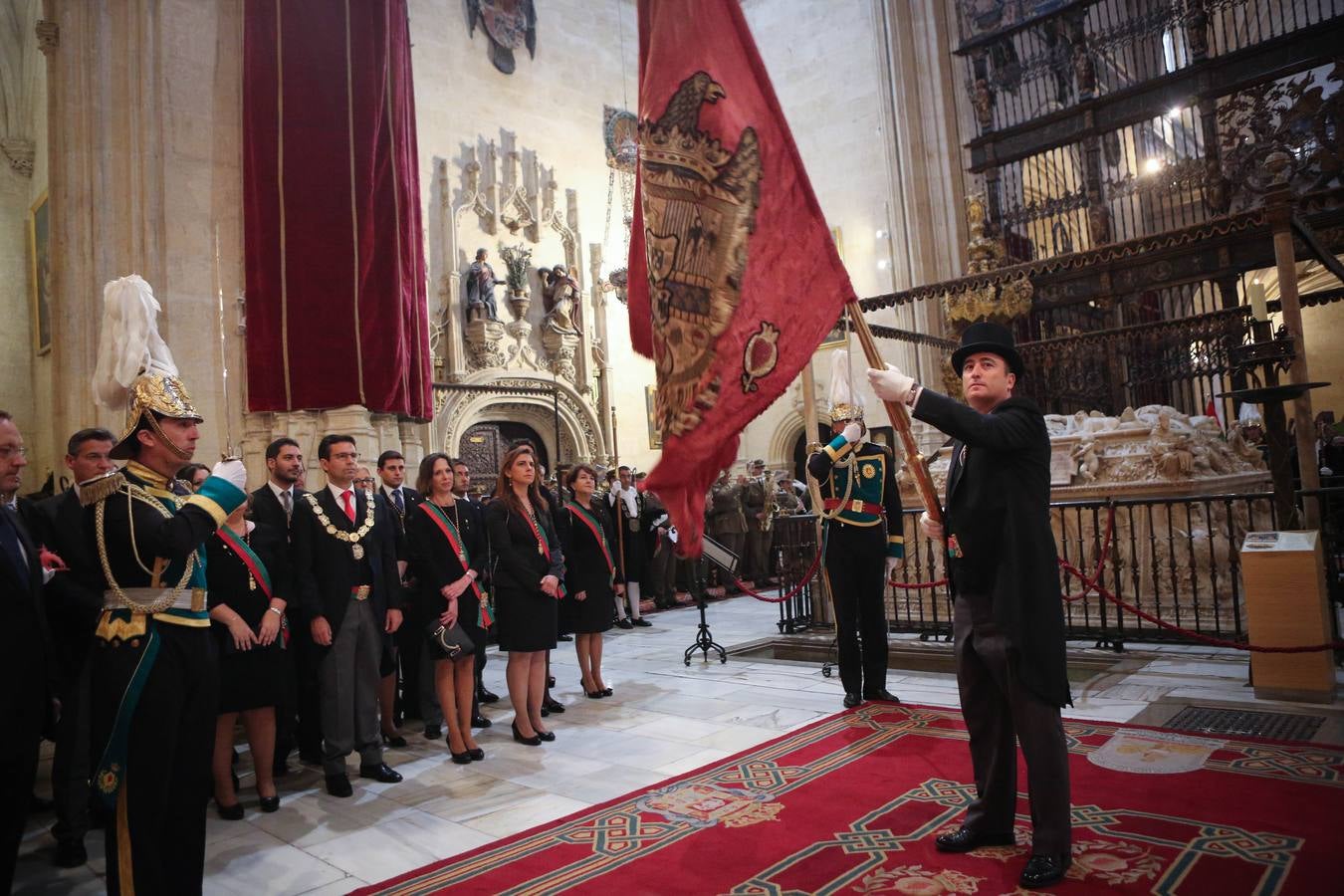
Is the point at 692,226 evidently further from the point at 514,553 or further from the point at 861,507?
the point at 861,507


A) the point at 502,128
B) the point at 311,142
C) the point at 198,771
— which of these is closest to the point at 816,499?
the point at 198,771

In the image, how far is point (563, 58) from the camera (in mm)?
18234

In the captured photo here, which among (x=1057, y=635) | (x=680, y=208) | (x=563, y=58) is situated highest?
(x=563, y=58)

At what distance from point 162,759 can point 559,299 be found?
14.9 m

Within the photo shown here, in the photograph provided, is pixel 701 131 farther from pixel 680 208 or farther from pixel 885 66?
pixel 885 66

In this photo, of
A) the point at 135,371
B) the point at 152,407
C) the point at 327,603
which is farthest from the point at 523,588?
the point at 152,407

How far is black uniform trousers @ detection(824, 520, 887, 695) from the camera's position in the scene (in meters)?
5.30

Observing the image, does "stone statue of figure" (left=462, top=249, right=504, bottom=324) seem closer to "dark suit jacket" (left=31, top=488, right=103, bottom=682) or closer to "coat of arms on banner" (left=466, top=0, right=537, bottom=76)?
"coat of arms on banner" (left=466, top=0, right=537, bottom=76)

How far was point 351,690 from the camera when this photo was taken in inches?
171

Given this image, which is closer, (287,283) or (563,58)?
(287,283)

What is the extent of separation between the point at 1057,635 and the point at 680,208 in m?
2.03

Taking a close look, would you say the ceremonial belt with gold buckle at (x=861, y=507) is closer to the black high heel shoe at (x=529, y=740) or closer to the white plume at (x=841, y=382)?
the white plume at (x=841, y=382)

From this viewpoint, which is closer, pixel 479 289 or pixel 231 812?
pixel 231 812

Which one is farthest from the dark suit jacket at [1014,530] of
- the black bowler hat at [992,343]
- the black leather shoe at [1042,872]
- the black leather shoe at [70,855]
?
the black leather shoe at [70,855]
